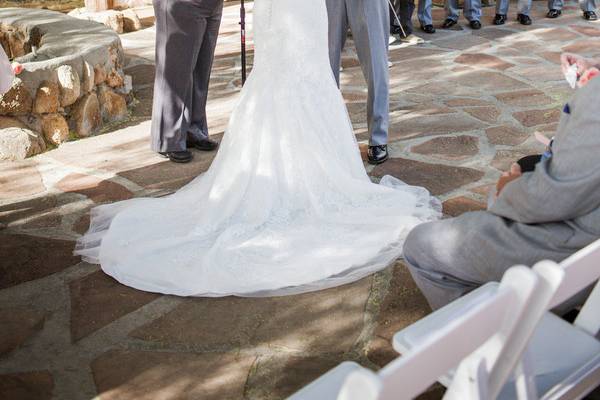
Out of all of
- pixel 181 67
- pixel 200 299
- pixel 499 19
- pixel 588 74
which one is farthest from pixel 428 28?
pixel 588 74

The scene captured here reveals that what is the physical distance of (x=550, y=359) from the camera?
1.94 meters

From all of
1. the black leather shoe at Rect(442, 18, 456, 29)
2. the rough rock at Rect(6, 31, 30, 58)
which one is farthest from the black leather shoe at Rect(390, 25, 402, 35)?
the rough rock at Rect(6, 31, 30, 58)

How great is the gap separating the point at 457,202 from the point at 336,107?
0.85 meters

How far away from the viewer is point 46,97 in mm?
4879

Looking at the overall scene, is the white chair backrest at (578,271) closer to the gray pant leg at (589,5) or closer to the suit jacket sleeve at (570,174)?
the suit jacket sleeve at (570,174)

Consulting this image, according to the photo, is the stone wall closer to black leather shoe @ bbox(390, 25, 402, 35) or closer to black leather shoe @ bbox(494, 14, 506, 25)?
black leather shoe @ bbox(390, 25, 402, 35)

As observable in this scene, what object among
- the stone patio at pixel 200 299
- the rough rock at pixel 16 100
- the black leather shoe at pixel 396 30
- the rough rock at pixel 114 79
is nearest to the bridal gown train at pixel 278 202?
the stone patio at pixel 200 299

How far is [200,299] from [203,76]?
2.17 meters

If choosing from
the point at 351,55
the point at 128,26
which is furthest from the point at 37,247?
the point at 128,26

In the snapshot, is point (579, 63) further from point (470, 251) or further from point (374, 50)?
point (374, 50)

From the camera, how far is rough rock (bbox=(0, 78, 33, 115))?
473 cm

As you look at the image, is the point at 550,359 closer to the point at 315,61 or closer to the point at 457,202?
the point at 457,202

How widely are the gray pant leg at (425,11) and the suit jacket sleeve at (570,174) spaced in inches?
254

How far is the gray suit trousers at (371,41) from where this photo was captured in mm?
4324
